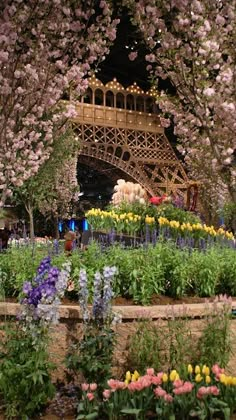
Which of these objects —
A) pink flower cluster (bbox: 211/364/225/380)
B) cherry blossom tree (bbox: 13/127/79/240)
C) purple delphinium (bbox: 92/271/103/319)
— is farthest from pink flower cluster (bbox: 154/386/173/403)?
cherry blossom tree (bbox: 13/127/79/240)

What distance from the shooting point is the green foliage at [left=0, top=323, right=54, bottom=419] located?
16.6ft

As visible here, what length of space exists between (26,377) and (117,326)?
1.19m

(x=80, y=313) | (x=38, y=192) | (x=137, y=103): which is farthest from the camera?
(x=137, y=103)

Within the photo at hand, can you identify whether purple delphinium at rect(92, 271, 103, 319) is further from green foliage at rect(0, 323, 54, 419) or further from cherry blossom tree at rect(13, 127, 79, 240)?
cherry blossom tree at rect(13, 127, 79, 240)

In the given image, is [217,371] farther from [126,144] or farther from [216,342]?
[126,144]

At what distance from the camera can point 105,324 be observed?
5.41 meters

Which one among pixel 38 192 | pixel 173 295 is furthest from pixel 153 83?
pixel 38 192

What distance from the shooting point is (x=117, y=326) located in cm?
579

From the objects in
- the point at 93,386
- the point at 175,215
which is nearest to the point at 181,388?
the point at 93,386

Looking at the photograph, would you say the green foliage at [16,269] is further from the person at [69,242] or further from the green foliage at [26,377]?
the person at [69,242]

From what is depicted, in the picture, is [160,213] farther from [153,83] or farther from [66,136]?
[66,136]

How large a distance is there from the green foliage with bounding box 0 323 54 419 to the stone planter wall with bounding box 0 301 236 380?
1.68 ft

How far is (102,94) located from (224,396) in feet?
107

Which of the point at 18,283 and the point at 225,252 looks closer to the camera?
the point at 18,283
